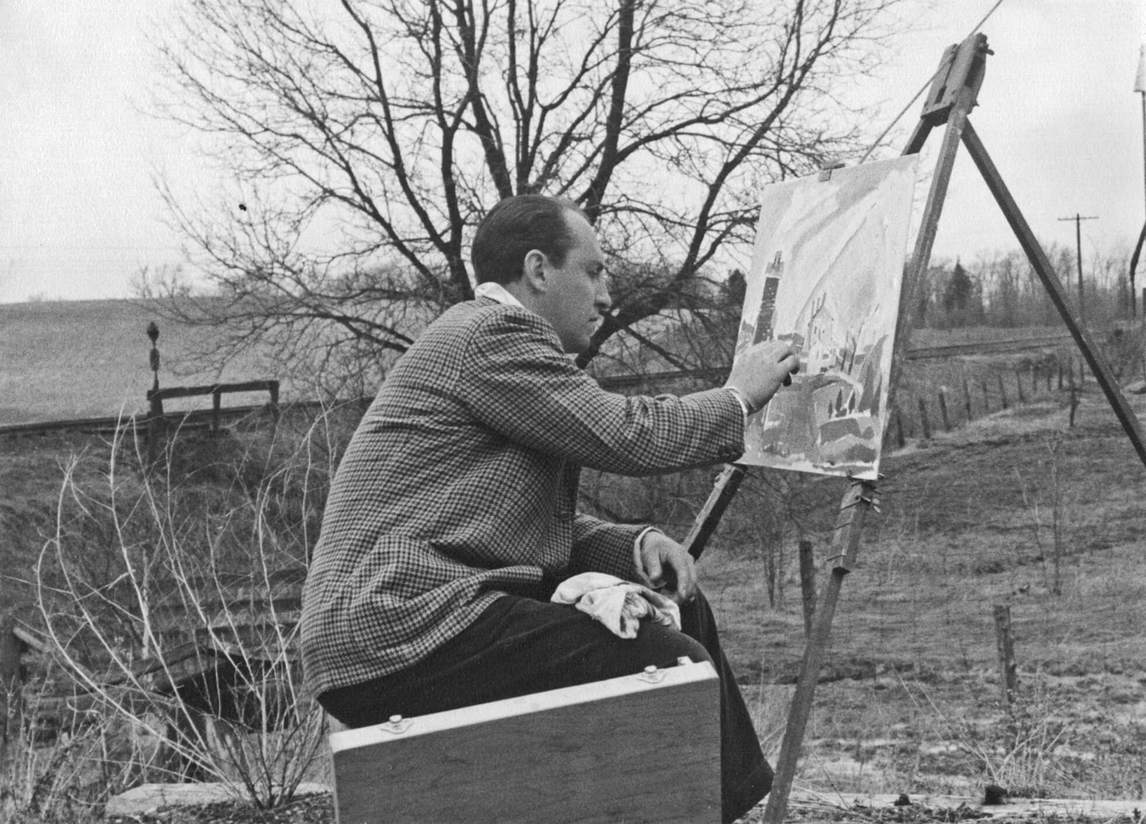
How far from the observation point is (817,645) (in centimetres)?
288

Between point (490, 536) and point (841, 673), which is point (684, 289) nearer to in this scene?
point (841, 673)

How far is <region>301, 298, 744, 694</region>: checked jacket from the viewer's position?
195cm

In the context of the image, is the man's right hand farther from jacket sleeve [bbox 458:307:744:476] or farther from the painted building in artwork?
the painted building in artwork

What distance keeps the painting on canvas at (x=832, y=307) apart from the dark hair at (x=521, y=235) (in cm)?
108

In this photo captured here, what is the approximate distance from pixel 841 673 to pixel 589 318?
8340 millimetres

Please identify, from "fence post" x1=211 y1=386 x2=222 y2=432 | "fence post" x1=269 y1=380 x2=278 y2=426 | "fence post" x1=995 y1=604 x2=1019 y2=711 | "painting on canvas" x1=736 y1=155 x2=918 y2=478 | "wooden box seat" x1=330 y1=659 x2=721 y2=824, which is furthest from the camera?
"fence post" x1=211 y1=386 x2=222 y2=432

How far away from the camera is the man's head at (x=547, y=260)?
2.27 m

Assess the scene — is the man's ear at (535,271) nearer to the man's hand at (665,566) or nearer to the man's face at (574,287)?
the man's face at (574,287)

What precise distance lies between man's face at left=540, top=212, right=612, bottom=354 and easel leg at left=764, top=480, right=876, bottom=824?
2.96 feet

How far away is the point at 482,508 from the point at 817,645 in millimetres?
1160

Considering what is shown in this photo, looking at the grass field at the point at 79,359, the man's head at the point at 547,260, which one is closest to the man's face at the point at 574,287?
the man's head at the point at 547,260

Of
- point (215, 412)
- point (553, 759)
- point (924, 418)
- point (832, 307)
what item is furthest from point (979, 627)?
point (553, 759)

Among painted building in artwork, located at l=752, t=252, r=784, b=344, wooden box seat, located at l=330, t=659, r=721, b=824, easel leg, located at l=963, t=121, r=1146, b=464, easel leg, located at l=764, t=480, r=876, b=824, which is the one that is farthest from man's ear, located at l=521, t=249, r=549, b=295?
easel leg, located at l=963, t=121, r=1146, b=464

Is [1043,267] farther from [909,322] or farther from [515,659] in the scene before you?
[515,659]
